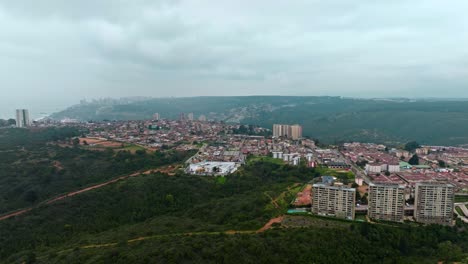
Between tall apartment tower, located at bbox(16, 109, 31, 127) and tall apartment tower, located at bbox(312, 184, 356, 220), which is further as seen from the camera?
tall apartment tower, located at bbox(16, 109, 31, 127)

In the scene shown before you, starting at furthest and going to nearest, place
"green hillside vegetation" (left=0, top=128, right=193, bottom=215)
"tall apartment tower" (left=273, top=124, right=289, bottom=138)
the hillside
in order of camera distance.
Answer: "tall apartment tower" (left=273, top=124, right=289, bottom=138), "green hillside vegetation" (left=0, top=128, right=193, bottom=215), the hillside

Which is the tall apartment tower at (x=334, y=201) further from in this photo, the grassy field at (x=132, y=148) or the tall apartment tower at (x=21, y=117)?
the tall apartment tower at (x=21, y=117)

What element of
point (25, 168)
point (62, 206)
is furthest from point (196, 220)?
point (25, 168)

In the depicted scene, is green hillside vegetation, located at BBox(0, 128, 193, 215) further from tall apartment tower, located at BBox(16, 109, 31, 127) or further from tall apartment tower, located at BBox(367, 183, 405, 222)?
tall apartment tower, located at BBox(367, 183, 405, 222)

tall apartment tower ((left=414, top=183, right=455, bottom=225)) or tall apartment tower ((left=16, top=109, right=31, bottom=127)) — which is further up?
tall apartment tower ((left=16, top=109, right=31, bottom=127))

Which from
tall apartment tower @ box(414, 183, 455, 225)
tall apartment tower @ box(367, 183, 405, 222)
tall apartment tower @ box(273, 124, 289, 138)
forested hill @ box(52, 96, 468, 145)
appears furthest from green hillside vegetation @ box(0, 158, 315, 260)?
forested hill @ box(52, 96, 468, 145)

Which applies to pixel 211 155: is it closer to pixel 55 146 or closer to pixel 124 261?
pixel 55 146

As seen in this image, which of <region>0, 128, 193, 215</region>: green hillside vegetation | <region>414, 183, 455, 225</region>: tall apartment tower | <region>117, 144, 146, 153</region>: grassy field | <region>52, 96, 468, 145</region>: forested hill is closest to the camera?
<region>414, 183, 455, 225</region>: tall apartment tower

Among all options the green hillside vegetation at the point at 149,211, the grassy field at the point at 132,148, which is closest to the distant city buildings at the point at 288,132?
the grassy field at the point at 132,148
